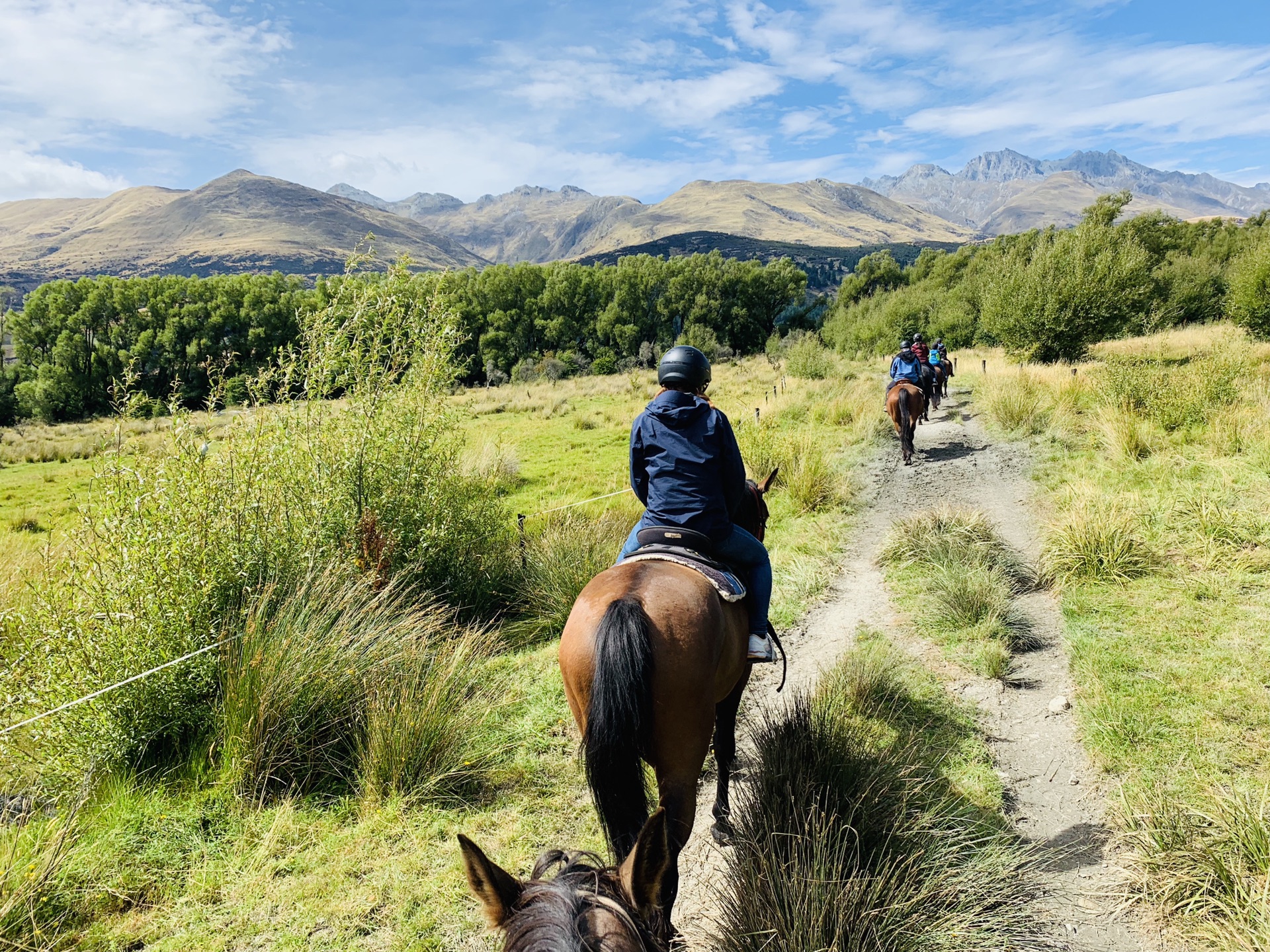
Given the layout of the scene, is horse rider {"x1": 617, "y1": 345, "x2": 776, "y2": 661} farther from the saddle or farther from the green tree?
the green tree

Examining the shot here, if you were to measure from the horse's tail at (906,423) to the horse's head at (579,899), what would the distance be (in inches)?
504

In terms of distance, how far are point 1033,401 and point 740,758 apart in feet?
46.1

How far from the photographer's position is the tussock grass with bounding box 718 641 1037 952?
265cm

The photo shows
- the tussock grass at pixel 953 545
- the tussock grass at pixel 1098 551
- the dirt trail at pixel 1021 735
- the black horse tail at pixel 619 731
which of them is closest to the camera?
the black horse tail at pixel 619 731

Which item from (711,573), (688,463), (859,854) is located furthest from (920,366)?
(859,854)

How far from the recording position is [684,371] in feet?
13.1

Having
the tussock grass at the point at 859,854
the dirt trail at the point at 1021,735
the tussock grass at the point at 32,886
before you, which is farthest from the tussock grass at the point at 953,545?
the tussock grass at the point at 32,886

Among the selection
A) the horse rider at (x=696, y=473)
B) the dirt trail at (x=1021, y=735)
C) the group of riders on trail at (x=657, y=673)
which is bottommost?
the dirt trail at (x=1021, y=735)

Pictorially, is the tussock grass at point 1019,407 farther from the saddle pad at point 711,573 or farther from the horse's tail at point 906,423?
the saddle pad at point 711,573

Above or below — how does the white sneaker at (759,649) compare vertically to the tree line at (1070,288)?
below

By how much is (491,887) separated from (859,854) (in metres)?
2.24

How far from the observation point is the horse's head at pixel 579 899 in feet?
4.60

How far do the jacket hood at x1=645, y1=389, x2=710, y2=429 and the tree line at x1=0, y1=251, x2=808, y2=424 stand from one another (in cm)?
3759

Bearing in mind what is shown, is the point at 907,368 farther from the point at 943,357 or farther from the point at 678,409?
the point at 678,409
